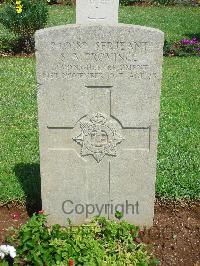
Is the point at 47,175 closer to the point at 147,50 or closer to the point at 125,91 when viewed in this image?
the point at 125,91

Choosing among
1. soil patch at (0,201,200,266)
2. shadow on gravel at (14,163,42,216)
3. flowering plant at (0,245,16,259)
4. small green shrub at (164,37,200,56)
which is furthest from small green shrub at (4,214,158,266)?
small green shrub at (164,37,200,56)

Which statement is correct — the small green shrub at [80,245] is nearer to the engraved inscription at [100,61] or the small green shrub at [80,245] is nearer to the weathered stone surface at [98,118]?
the weathered stone surface at [98,118]

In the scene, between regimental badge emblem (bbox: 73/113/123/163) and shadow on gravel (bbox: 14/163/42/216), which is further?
shadow on gravel (bbox: 14/163/42/216)

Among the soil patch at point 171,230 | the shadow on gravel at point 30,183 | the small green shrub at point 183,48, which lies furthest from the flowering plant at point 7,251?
the small green shrub at point 183,48

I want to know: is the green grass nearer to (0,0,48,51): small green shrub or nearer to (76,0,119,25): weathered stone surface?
(0,0,48,51): small green shrub

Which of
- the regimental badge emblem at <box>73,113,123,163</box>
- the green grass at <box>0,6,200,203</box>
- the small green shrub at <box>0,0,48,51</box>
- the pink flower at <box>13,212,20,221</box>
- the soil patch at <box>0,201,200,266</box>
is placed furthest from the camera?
the small green shrub at <box>0,0,48,51</box>

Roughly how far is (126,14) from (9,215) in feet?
39.7

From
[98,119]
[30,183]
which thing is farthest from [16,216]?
[98,119]

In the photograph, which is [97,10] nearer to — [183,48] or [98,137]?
[98,137]

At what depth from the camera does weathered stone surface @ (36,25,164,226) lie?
3.44m

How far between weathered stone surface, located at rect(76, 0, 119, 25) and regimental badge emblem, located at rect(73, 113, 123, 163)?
46.3 inches

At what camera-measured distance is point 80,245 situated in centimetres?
348

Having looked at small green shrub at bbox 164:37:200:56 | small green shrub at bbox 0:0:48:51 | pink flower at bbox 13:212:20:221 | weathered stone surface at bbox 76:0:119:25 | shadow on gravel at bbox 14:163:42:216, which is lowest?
pink flower at bbox 13:212:20:221

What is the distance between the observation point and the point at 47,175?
12.7 ft
